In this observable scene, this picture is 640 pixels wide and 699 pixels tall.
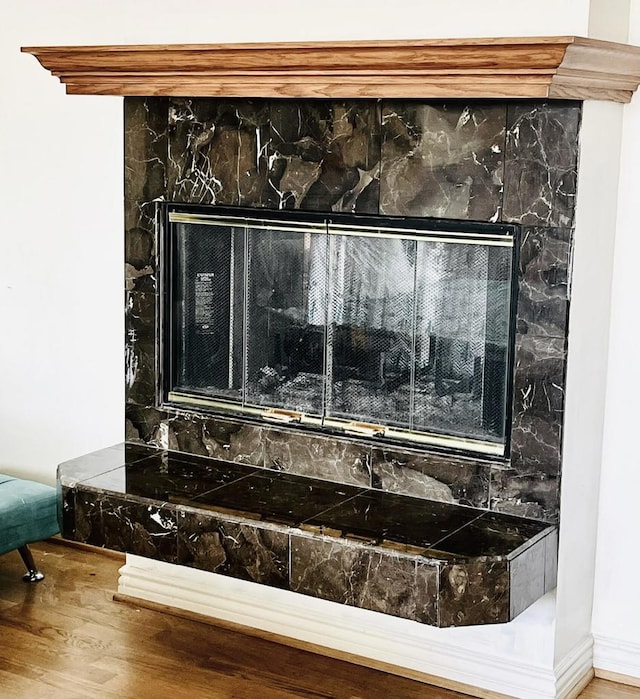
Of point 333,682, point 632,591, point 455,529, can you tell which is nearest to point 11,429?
point 333,682

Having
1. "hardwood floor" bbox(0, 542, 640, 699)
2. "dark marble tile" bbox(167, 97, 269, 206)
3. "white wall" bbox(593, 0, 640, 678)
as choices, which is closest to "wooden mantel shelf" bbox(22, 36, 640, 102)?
"dark marble tile" bbox(167, 97, 269, 206)

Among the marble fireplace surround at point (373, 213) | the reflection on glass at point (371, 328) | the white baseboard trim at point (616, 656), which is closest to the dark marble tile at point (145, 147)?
the marble fireplace surround at point (373, 213)

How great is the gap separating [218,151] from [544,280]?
1073 mm

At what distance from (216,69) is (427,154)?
2.09 ft

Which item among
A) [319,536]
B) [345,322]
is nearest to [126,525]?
[319,536]

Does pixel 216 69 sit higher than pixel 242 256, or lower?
higher

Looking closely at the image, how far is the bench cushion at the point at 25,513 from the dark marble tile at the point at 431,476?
1226 mm

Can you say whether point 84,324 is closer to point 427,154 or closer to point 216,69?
point 216,69

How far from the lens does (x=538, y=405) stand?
2951mm

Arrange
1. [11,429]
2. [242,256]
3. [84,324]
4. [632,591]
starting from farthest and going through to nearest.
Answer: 1. [11,429]
2. [84,324]
3. [242,256]
4. [632,591]

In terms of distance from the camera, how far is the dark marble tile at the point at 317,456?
325 centimetres

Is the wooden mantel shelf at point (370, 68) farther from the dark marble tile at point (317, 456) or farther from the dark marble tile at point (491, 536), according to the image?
the dark marble tile at point (491, 536)

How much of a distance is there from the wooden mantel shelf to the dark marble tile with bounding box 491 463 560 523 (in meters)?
1.00

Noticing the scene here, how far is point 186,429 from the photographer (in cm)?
355
